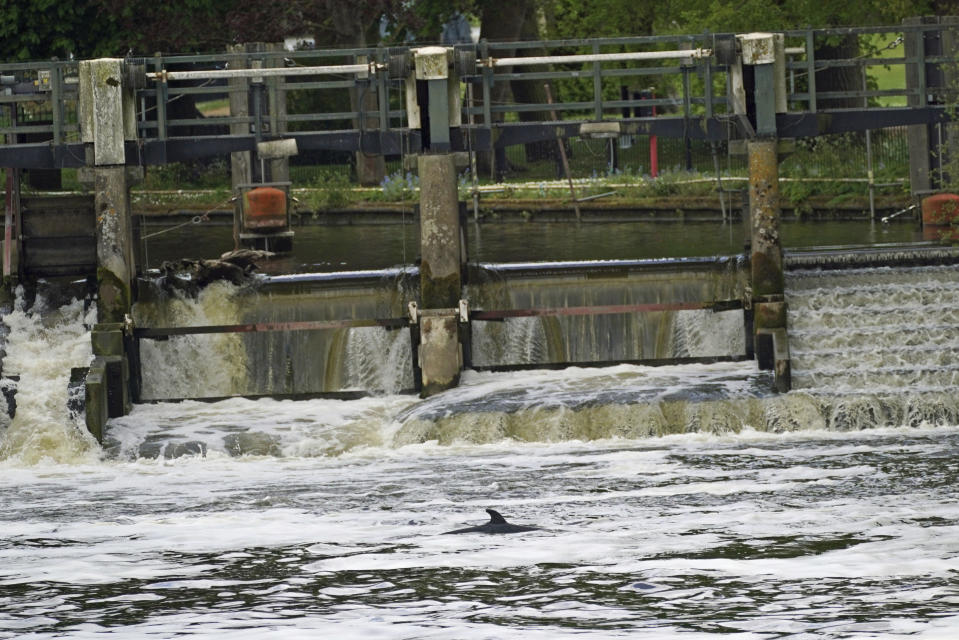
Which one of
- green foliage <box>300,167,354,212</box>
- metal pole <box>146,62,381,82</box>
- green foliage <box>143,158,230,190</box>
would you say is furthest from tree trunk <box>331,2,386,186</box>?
metal pole <box>146,62,381,82</box>

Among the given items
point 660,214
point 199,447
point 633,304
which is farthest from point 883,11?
point 199,447

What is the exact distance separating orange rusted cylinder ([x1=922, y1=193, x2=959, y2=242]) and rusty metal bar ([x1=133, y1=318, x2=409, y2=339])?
8809mm

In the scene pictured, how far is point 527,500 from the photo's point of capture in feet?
70.7

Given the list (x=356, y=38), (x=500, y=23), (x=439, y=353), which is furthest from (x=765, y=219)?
(x=500, y=23)

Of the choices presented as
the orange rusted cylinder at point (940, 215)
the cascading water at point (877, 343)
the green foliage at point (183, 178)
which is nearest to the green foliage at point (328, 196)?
the green foliage at point (183, 178)

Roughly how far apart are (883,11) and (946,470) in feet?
60.2

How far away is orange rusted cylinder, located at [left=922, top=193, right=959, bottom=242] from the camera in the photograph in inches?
1190

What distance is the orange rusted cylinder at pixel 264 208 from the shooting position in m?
33.0

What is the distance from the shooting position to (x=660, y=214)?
3900cm

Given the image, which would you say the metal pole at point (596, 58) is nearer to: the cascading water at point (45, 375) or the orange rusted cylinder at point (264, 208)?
the orange rusted cylinder at point (264, 208)

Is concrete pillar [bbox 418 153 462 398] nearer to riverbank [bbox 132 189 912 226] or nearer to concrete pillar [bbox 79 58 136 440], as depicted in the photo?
concrete pillar [bbox 79 58 136 440]

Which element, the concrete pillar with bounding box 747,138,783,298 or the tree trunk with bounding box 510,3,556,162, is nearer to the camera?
the concrete pillar with bounding box 747,138,783,298

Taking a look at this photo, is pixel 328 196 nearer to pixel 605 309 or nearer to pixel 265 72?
pixel 265 72

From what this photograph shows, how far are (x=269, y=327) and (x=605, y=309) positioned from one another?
4843 millimetres
